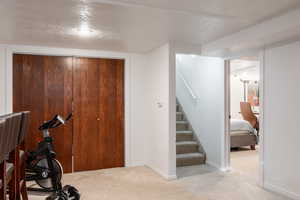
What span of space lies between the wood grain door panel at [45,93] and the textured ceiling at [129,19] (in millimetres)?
414

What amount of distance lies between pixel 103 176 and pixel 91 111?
1.15m

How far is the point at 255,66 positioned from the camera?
754 cm

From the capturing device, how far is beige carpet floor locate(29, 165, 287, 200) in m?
3.07

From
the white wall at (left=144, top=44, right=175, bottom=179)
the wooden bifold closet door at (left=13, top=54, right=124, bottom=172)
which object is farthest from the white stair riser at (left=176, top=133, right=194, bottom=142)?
the wooden bifold closet door at (left=13, top=54, right=124, bottom=172)

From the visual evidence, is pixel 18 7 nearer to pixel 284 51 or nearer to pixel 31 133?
pixel 31 133

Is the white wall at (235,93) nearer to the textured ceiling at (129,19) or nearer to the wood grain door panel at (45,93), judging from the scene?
the textured ceiling at (129,19)

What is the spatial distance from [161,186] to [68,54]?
2.68 m

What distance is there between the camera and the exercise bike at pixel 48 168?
293 cm


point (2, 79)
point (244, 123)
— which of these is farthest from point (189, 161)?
point (2, 79)

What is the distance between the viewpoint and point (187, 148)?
15.3ft

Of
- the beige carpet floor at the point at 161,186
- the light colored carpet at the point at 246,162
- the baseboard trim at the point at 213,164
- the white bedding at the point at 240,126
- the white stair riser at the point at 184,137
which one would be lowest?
the beige carpet floor at the point at 161,186

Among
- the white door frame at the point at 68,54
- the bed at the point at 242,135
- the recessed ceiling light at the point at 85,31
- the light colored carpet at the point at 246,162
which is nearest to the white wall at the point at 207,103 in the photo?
the light colored carpet at the point at 246,162

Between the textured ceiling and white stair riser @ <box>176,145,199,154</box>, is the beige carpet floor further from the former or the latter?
the textured ceiling

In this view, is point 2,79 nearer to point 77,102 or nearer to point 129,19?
point 77,102
